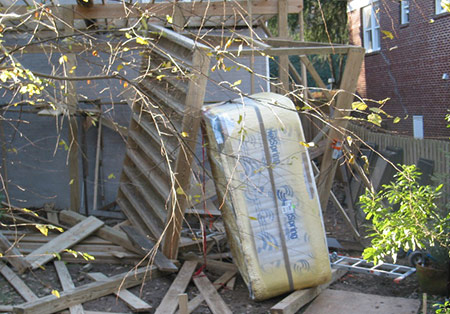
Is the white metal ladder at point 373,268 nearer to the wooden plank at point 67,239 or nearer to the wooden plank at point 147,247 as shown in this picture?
the wooden plank at point 147,247

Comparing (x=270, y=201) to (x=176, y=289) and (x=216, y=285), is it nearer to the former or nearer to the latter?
(x=216, y=285)

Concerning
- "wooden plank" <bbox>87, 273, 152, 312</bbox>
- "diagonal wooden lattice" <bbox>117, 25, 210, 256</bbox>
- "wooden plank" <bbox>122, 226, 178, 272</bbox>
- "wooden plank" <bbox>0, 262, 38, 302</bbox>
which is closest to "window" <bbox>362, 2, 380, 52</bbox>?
"diagonal wooden lattice" <bbox>117, 25, 210, 256</bbox>

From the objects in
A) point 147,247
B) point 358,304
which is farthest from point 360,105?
point 147,247

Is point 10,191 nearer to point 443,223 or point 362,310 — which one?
point 362,310

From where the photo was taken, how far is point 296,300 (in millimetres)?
6426

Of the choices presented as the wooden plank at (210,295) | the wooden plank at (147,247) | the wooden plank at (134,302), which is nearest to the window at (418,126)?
the wooden plank at (147,247)

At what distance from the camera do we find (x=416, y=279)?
7699mm

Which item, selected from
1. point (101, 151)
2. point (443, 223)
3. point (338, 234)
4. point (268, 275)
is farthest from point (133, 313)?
point (101, 151)

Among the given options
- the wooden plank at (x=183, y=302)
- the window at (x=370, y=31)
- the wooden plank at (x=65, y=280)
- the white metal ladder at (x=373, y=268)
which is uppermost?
the window at (x=370, y=31)

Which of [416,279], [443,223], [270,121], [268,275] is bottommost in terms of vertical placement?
[416,279]

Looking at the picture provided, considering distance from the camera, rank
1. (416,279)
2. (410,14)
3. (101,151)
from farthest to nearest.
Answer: (410,14) → (101,151) → (416,279)

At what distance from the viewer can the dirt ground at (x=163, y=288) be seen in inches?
267

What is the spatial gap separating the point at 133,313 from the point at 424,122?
45.3ft

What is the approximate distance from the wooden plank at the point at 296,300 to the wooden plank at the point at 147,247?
1.60 m
